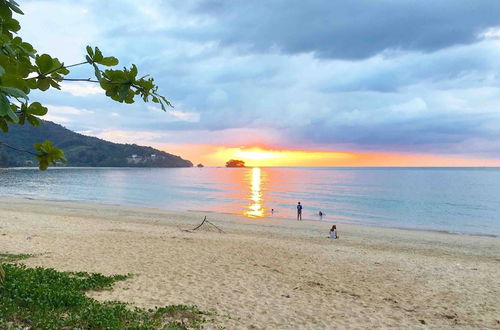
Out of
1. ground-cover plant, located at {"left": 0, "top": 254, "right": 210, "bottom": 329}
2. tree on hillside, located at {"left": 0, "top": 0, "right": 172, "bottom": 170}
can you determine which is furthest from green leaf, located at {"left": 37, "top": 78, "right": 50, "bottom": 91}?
ground-cover plant, located at {"left": 0, "top": 254, "right": 210, "bottom": 329}

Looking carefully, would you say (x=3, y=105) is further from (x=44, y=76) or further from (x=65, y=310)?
(x=65, y=310)

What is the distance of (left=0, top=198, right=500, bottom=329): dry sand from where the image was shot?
938cm

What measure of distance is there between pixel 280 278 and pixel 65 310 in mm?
7173

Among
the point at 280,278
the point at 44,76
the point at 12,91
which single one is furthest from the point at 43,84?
the point at 280,278

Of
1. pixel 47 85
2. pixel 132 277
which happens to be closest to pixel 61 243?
pixel 132 277

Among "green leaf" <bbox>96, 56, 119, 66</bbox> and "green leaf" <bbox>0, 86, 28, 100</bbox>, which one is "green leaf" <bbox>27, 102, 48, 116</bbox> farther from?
"green leaf" <bbox>0, 86, 28, 100</bbox>

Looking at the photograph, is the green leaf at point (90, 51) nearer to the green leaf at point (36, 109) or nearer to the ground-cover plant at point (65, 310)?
the green leaf at point (36, 109)

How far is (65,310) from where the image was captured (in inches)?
294

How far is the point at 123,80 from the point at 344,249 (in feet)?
64.1

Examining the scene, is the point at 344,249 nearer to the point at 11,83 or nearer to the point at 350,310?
the point at 350,310

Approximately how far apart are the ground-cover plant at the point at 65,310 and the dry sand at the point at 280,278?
0.71 meters

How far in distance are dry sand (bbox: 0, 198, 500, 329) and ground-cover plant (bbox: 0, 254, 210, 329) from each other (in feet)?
2.31

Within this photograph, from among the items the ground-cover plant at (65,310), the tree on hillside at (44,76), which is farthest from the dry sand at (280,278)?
the tree on hillside at (44,76)

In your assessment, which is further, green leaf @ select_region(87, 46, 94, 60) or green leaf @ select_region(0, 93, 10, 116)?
green leaf @ select_region(87, 46, 94, 60)
